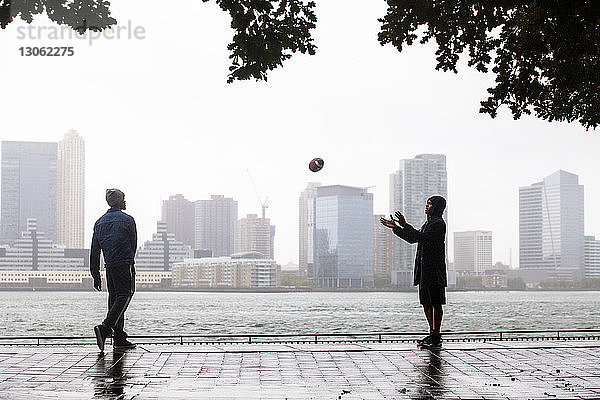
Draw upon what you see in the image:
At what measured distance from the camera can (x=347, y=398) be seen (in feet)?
18.0

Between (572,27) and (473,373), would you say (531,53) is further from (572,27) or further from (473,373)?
(473,373)

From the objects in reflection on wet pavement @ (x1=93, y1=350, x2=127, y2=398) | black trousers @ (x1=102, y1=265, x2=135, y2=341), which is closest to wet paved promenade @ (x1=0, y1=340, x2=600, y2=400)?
reflection on wet pavement @ (x1=93, y1=350, x2=127, y2=398)

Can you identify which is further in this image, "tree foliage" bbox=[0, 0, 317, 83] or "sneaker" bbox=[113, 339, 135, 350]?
"sneaker" bbox=[113, 339, 135, 350]

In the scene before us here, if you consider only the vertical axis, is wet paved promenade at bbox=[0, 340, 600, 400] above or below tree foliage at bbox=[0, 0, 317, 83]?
below

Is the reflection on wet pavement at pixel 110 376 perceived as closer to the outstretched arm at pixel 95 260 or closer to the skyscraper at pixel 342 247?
the outstretched arm at pixel 95 260

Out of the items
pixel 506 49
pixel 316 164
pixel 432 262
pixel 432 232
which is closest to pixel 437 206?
pixel 432 232

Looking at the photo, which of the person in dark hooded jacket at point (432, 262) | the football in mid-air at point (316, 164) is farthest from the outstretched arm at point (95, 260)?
the football in mid-air at point (316, 164)

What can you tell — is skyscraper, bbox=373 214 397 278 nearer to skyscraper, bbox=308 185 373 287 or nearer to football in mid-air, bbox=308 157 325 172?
skyscraper, bbox=308 185 373 287

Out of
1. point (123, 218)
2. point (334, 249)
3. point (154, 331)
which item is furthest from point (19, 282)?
point (123, 218)

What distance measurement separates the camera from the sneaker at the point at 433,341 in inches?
351

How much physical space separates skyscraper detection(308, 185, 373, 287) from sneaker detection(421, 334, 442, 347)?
173336mm

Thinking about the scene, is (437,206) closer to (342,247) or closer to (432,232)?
(432,232)

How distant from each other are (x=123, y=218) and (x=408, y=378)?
4.07m

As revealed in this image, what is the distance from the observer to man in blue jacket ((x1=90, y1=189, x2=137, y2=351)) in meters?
8.98
